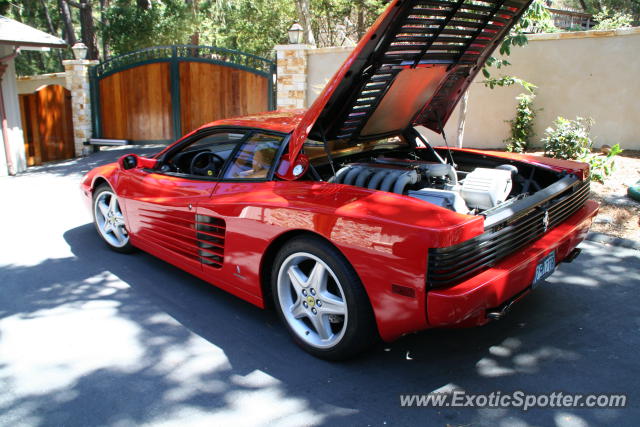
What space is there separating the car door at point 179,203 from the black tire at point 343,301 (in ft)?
2.35

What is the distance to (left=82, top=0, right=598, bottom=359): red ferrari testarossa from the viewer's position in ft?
9.07

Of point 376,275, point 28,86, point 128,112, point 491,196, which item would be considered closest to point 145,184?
point 376,275

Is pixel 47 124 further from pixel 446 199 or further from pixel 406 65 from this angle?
pixel 446 199

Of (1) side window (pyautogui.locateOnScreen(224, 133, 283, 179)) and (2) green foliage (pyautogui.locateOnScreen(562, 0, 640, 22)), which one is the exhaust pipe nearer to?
(1) side window (pyautogui.locateOnScreen(224, 133, 283, 179))

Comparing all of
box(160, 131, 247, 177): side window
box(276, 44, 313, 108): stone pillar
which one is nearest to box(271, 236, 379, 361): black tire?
box(160, 131, 247, 177): side window

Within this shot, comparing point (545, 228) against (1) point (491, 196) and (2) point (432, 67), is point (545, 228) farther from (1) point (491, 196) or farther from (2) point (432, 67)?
(2) point (432, 67)

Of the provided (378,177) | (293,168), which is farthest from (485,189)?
(293,168)

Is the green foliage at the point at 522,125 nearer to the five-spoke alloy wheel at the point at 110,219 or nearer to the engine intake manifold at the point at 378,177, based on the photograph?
the engine intake manifold at the point at 378,177

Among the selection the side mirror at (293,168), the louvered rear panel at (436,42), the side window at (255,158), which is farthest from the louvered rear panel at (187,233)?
the louvered rear panel at (436,42)

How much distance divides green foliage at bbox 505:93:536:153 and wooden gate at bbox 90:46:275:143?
4.75 m

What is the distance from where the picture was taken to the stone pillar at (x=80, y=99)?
1188cm

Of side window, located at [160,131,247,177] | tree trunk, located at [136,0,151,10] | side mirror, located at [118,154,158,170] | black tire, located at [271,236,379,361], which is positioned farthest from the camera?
tree trunk, located at [136,0,151,10]

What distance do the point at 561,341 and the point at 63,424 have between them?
3053mm

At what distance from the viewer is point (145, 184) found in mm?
4492
